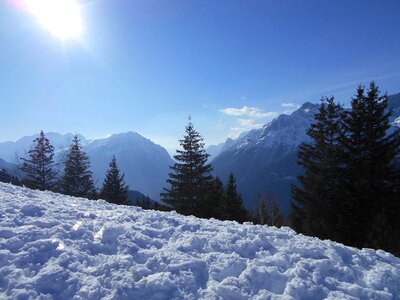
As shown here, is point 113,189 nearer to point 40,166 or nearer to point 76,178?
point 76,178

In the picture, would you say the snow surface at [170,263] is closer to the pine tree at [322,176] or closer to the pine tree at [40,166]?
the pine tree at [322,176]

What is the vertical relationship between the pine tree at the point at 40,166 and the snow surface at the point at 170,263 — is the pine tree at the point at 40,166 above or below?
above

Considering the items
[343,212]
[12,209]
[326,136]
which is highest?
[326,136]

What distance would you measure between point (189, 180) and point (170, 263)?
24847 mm

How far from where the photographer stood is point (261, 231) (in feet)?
29.9

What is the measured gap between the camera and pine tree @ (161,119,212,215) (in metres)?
31.0

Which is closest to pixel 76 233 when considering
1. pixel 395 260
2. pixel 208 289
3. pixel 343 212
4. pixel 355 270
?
pixel 208 289

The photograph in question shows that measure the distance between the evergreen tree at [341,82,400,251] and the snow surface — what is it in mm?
15220

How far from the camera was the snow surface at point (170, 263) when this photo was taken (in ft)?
18.5

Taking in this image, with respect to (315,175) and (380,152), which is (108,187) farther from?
(380,152)

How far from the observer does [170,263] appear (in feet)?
22.0

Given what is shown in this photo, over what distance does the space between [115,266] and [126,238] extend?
1.42 meters

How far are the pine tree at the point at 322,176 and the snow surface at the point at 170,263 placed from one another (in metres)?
16.1

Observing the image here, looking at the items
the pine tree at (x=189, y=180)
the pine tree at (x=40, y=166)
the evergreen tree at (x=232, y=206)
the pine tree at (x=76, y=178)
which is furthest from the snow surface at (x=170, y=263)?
the pine tree at (x=40, y=166)
